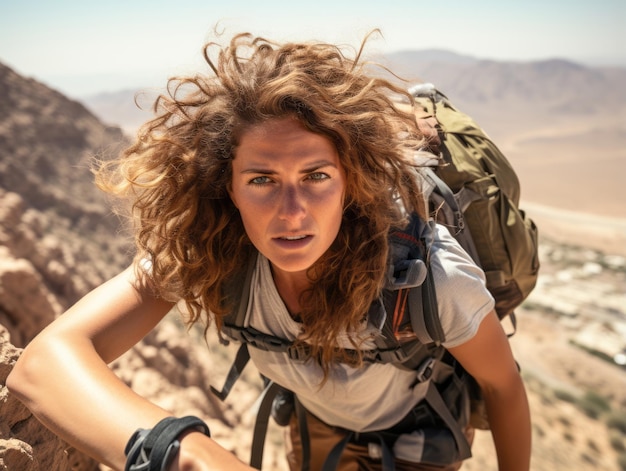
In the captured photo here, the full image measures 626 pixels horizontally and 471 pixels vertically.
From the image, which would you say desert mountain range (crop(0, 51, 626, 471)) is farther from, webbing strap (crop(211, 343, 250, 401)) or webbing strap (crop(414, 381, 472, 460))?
webbing strap (crop(414, 381, 472, 460))

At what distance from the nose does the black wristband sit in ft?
2.03

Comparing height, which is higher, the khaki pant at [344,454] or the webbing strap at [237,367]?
the webbing strap at [237,367]

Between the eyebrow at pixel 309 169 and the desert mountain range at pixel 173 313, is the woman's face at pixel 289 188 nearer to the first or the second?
the eyebrow at pixel 309 169

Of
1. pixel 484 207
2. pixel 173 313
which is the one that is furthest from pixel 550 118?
pixel 484 207

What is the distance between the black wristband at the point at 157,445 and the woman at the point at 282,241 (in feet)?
0.48

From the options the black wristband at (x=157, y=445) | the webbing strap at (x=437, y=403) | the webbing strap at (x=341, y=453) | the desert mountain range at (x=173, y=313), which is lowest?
the desert mountain range at (x=173, y=313)

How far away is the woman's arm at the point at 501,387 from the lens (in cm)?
167

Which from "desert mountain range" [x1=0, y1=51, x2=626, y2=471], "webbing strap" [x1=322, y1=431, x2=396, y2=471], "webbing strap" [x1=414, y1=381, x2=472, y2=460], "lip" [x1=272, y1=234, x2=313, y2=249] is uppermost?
"lip" [x1=272, y1=234, x2=313, y2=249]

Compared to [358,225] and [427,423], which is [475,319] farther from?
[427,423]

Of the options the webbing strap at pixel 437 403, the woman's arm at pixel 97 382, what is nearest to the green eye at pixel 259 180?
the woman's arm at pixel 97 382

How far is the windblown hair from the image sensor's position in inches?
61.7

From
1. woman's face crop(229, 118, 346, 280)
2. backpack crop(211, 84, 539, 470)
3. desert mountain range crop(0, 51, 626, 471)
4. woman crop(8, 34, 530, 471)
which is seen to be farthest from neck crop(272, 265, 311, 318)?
desert mountain range crop(0, 51, 626, 471)

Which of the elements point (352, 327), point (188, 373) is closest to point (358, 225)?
point (352, 327)

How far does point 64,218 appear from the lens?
14422 millimetres
